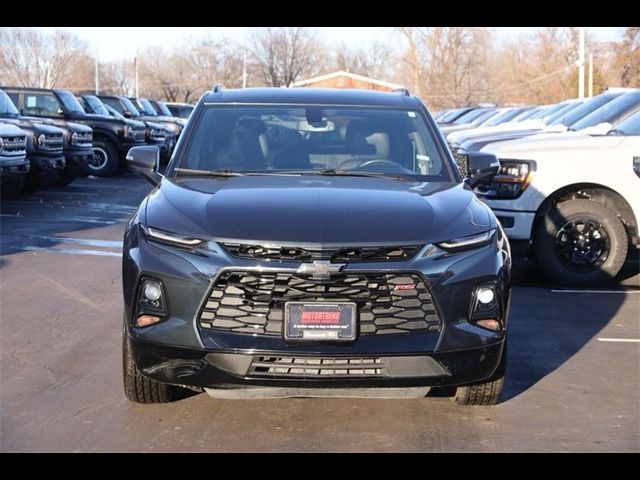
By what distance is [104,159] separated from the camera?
Result: 2228cm

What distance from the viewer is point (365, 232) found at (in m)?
4.48

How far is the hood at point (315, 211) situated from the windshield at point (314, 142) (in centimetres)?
33

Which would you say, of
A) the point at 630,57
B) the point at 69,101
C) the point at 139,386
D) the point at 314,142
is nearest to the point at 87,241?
the point at 314,142

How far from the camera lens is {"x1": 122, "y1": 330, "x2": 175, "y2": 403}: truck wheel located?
4.86 metres

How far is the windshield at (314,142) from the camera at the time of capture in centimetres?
575

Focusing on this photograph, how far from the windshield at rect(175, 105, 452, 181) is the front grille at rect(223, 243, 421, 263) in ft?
4.32

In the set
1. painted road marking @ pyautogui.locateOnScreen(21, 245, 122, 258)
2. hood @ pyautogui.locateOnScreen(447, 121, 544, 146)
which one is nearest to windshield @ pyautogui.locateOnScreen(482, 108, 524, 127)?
hood @ pyautogui.locateOnScreen(447, 121, 544, 146)

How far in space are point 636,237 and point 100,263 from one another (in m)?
5.49

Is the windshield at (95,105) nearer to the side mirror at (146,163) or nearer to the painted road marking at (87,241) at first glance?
the painted road marking at (87,241)

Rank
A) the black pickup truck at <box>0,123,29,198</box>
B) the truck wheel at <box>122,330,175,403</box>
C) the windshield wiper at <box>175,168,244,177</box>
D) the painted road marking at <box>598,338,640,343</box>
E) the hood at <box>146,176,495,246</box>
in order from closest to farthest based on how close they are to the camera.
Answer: the hood at <box>146,176,495,246</box>, the truck wheel at <box>122,330,175,403</box>, the windshield wiper at <box>175,168,244,177</box>, the painted road marking at <box>598,338,640,343</box>, the black pickup truck at <box>0,123,29,198</box>

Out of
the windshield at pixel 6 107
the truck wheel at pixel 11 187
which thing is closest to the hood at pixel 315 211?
the truck wheel at pixel 11 187

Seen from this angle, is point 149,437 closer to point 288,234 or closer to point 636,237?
point 288,234

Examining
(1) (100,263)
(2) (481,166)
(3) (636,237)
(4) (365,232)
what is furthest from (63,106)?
(4) (365,232)

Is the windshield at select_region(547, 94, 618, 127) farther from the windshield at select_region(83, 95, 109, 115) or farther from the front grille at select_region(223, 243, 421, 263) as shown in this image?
the windshield at select_region(83, 95, 109, 115)
